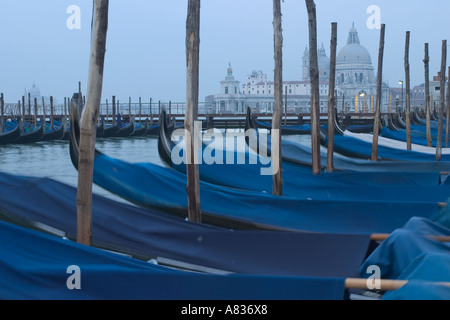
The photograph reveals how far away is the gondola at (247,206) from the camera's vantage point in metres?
4.90

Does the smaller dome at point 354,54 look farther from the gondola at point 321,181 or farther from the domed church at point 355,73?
the gondola at point 321,181

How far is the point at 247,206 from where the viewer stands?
5.24 m

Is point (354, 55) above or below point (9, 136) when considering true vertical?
above

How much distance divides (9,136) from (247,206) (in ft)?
54.2

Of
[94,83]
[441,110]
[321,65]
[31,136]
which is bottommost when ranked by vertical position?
[31,136]

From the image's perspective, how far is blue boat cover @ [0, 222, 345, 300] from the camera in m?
2.96

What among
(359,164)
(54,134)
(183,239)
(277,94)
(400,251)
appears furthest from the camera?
(54,134)

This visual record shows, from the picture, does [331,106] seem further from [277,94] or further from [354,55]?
[354,55]

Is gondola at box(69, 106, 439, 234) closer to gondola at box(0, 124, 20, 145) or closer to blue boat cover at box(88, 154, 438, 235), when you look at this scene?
blue boat cover at box(88, 154, 438, 235)

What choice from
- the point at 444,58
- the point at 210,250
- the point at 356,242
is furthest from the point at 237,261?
the point at 444,58

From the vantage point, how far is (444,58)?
1298 centimetres

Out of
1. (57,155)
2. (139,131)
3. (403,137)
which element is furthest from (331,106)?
(139,131)

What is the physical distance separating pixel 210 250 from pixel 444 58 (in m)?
10.1
